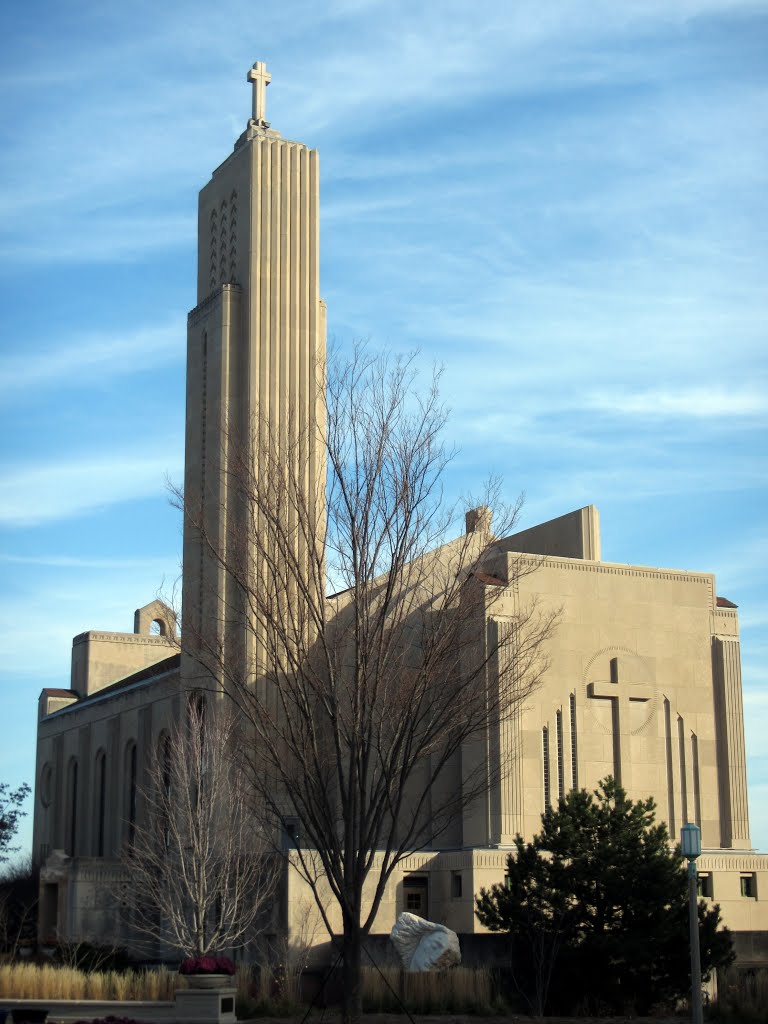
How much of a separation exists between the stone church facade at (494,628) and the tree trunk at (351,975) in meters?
15.5

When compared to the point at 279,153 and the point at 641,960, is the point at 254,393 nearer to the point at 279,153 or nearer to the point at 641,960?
the point at 279,153

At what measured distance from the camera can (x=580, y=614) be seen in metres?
44.8

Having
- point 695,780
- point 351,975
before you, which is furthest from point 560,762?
point 351,975

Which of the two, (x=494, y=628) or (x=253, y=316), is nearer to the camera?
(x=494, y=628)

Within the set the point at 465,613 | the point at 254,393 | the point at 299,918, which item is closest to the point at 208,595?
the point at 254,393

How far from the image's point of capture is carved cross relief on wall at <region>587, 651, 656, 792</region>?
145 feet

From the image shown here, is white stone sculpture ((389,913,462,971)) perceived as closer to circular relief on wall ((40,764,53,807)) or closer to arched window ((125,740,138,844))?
arched window ((125,740,138,844))

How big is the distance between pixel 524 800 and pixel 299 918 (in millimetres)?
8843

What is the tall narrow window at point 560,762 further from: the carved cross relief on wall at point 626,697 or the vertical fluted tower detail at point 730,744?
the vertical fluted tower detail at point 730,744

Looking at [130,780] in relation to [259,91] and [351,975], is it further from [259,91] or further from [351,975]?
[351,975]

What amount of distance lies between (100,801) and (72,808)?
5266 mm

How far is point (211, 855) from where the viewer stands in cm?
3591

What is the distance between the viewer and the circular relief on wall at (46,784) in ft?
246

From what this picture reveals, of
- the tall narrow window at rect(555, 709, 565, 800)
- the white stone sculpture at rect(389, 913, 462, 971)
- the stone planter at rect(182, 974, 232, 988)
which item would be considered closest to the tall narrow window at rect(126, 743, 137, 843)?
the tall narrow window at rect(555, 709, 565, 800)
